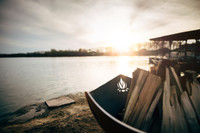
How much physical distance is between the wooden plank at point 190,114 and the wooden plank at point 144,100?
578 mm

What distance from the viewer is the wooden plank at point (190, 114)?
171cm

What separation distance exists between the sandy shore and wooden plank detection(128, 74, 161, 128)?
6.13ft

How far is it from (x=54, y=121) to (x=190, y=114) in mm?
4417

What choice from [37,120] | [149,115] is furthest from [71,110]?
[149,115]

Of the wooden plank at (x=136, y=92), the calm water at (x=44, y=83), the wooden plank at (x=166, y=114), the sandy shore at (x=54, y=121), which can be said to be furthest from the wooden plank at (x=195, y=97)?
the calm water at (x=44, y=83)

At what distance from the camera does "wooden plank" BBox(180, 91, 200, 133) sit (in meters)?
1.71

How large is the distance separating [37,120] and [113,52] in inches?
5737

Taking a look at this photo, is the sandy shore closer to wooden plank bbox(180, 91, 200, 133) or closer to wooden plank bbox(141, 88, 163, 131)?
wooden plank bbox(141, 88, 163, 131)

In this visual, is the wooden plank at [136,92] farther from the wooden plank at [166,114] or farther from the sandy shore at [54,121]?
the sandy shore at [54,121]

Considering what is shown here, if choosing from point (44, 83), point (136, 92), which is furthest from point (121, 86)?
point (44, 83)

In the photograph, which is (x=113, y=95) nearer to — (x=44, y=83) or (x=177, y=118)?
(x=177, y=118)

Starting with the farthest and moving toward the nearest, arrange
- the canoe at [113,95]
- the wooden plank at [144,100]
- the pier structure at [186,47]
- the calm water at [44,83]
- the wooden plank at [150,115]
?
the pier structure at [186,47]
the calm water at [44,83]
the canoe at [113,95]
the wooden plank at [144,100]
the wooden plank at [150,115]

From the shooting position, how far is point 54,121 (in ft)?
12.9

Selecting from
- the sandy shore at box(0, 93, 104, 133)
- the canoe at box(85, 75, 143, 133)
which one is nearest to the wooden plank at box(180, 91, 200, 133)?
the canoe at box(85, 75, 143, 133)
